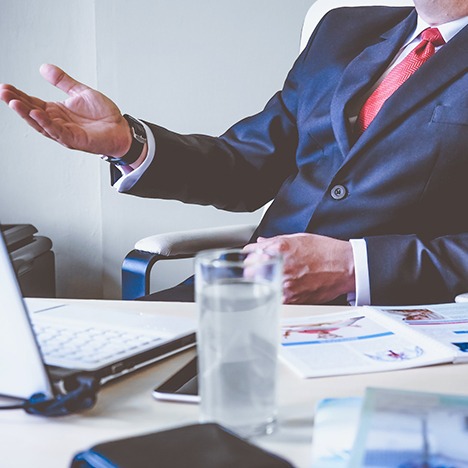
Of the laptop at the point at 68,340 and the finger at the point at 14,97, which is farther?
the finger at the point at 14,97

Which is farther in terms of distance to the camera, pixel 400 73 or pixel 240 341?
pixel 400 73

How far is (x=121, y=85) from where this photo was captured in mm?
2414

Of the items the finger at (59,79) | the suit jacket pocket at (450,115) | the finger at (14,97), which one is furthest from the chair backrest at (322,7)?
the finger at (14,97)

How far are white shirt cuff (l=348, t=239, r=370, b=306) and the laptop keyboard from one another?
1.82ft

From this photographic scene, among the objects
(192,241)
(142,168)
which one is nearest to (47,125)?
(142,168)

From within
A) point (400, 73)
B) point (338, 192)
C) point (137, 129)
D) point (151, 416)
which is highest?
point (400, 73)

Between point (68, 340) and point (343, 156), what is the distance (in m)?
0.87

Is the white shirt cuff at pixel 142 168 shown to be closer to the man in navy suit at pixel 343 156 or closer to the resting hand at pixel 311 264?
the man in navy suit at pixel 343 156

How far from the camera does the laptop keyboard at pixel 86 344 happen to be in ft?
2.42

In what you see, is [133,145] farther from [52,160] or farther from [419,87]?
[52,160]

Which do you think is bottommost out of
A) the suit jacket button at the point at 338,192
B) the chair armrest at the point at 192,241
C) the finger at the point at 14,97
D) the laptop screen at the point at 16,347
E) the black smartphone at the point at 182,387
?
the black smartphone at the point at 182,387

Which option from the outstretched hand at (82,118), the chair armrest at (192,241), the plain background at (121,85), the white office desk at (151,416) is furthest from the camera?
the plain background at (121,85)

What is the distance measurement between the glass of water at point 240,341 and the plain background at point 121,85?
180 centimetres

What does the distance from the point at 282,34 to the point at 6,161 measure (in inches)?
38.1
